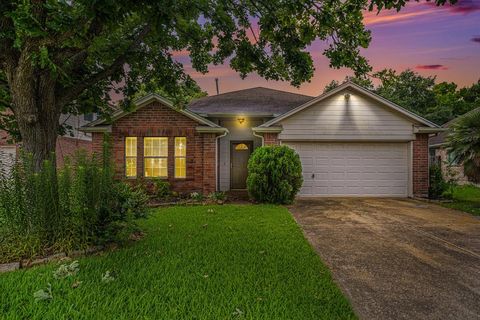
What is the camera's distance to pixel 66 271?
3572 mm

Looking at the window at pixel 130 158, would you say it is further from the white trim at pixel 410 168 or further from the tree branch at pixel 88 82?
the white trim at pixel 410 168

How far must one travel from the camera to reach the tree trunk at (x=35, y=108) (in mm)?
4531

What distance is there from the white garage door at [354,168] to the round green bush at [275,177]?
6.21ft

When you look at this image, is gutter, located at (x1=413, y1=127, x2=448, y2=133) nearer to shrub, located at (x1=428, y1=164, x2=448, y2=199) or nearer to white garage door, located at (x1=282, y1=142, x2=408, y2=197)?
white garage door, located at (x1=282, y1=142, x2=408, y2=197)

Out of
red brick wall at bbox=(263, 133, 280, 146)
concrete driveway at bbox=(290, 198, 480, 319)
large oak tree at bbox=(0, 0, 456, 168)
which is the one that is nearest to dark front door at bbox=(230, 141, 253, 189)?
red brick wall at bbox=(263, 133, 280, 146)

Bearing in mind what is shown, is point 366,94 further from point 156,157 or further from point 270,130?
point 156,157

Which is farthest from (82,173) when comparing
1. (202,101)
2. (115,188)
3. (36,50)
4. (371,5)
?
(202,101)

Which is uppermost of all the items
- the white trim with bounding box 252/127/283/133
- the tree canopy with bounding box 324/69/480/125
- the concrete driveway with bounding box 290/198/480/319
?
the tree canopy with bounding box 324/69/480/125

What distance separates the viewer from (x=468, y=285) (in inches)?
144

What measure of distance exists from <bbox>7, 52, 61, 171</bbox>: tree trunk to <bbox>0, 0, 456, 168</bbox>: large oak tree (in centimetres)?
1

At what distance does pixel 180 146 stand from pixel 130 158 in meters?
2.05

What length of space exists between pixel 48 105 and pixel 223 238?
4.02 metres

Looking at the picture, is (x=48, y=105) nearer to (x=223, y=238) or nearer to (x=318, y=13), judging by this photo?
(x=223, y=238)

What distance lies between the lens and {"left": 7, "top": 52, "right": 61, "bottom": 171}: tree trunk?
453 cm
